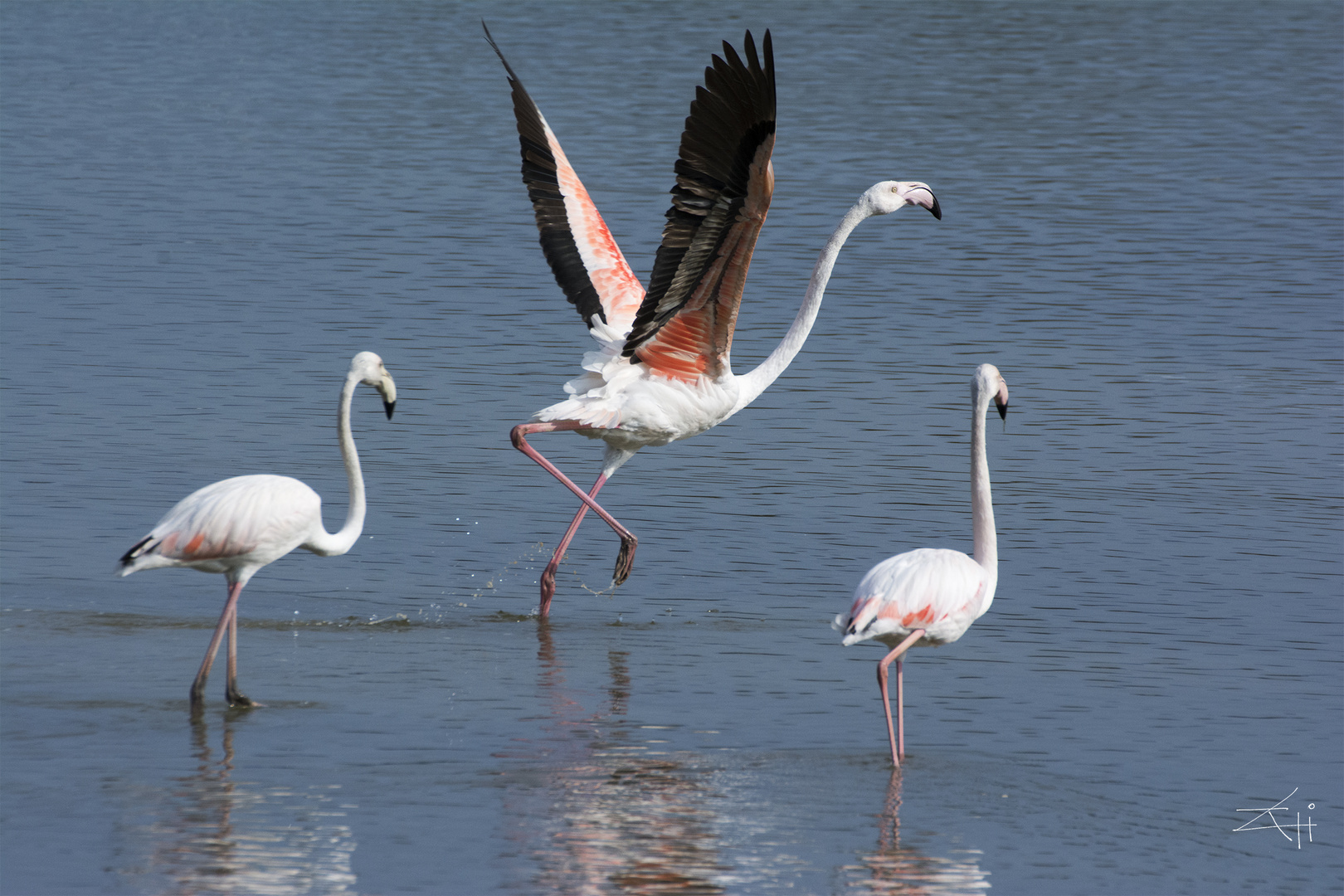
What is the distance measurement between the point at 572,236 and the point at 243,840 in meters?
5.50

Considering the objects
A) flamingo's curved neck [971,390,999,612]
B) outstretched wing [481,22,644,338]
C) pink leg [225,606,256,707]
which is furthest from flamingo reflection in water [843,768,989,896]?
outstretched wing [481,22,644,338]

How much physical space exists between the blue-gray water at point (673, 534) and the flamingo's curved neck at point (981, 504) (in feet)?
2.25

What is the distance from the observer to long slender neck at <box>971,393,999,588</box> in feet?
25.3

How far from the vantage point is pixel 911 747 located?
7.67 metres

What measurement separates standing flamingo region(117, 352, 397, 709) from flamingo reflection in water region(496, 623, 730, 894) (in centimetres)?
122

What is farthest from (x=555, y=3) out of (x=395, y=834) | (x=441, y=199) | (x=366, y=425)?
(x=395, y=834)

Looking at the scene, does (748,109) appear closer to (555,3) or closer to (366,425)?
(366,425)

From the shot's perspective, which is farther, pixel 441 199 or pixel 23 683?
pixel 441 199

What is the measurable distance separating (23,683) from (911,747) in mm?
3592

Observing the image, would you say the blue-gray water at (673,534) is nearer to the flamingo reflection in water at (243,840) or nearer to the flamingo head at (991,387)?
the flamingo reflection in water at (243,840)

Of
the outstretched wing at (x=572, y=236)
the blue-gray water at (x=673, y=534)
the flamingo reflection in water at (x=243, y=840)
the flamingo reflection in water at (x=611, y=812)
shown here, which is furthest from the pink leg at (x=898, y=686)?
the outstretched wing at (x=572, y=236)

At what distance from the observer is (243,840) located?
6.45 m

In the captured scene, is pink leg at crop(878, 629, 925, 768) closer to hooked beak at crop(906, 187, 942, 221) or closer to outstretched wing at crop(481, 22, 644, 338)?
hooked beak at crop(906, 187, 942, 221)

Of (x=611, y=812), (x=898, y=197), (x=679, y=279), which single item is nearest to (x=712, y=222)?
(x=679, y=279)
